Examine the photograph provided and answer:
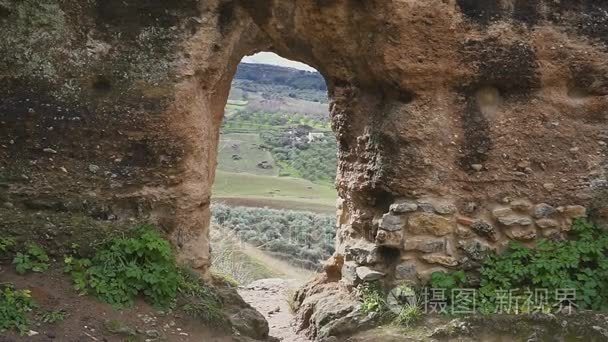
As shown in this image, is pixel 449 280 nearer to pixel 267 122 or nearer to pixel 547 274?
pixel 547 274

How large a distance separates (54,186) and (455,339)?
3.23m

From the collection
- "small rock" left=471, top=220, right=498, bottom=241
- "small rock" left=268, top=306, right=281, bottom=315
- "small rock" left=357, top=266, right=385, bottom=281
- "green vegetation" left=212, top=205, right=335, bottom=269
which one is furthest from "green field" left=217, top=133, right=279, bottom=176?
"small rock" left=471, top=220, right=498, bottom=241

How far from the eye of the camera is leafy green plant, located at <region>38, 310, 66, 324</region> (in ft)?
14.7

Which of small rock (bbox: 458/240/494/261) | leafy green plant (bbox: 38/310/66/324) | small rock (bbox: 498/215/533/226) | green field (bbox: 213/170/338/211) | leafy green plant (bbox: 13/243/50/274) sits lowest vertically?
green field (bbox: 213/170/338/211)

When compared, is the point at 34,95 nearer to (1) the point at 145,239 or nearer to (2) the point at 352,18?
(1) the point at 145,239

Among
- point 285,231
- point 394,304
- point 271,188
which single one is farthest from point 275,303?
point 271,188

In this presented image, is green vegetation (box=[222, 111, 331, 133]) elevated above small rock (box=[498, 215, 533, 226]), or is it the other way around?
green vegetation (box=[222, 111, 331, 133])

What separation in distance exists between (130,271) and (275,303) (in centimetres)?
271

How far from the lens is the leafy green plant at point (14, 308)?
4316 millimetres

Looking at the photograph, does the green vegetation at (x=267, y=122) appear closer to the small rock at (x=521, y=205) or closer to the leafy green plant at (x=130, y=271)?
the small rock at (x=521, y=205)

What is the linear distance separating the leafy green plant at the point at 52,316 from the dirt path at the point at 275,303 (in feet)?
6.88

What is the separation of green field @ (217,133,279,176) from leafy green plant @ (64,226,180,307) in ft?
54.8

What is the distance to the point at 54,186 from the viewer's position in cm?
512

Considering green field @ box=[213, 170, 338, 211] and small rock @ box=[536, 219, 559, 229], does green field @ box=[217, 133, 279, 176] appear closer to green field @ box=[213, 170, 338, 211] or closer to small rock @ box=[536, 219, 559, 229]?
green field @ box=[213, 170, 338, 211]
